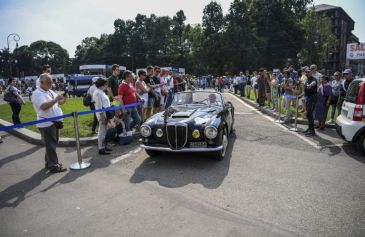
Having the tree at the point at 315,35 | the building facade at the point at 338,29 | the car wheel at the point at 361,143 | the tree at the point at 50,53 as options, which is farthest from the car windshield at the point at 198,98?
the tree at the point at 50,53

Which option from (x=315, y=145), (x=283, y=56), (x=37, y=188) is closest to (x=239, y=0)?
(x=283, y=56)

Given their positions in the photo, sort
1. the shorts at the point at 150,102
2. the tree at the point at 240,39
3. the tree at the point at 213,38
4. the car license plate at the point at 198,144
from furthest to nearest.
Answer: the tree at the point at 213,38, the tree at the point at 240,39, the shorts at the point at 150,102, the car license plate at the point at 198,144

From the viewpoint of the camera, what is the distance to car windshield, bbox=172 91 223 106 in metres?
7.40

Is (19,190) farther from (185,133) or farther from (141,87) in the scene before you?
(141,87)

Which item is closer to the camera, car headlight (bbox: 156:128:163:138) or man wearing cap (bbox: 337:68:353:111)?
car headlight (bbox: 156:128:163:138)

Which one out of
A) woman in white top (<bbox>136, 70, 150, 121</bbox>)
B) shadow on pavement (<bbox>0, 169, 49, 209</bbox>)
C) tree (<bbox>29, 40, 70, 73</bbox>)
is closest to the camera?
shadow on pavement (<bbox>0, 169, 49, 209</bbox>)

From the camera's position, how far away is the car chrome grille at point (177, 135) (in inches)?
223

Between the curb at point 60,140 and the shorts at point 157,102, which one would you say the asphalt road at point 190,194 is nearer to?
the curb at point 60,140

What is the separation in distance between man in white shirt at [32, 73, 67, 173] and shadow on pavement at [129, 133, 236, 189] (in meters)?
1.69

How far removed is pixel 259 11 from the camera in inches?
2216

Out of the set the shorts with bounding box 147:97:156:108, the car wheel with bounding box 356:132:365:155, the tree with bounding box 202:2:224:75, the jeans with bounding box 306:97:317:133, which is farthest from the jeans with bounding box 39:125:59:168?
the tree with bounding box 202:2:224:75

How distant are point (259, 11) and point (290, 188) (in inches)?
2292

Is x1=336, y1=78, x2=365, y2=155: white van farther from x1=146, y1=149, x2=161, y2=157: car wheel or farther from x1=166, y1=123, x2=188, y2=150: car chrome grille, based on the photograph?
x1=146, y1=149, x2=161, y2=157: car wheel

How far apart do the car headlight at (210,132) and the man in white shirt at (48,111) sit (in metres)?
2.88
